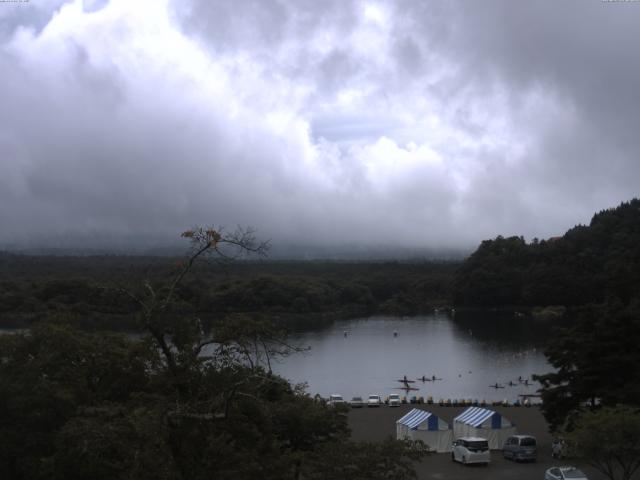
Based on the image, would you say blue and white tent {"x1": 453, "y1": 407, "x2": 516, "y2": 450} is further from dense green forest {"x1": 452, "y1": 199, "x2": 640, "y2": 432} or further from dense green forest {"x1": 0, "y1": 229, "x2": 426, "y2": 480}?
dense green forest {"x1": 0, "y1": 229, "x2": 426, "y2": 480}

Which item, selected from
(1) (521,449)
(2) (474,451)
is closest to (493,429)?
(1) (521,449)

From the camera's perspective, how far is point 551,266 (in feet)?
293

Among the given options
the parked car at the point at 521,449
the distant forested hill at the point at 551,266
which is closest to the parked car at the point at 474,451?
the parked car at the point at 521,449

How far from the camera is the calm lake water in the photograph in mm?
44875

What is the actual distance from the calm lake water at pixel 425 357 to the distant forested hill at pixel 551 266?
27.6 feet

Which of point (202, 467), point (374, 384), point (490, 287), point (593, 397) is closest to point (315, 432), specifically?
point (202, 467)

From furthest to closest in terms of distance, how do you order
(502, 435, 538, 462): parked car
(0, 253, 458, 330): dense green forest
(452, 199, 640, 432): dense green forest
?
(452, 199, 640, 432): dense green forest
(0, 253, 458, 330): dense green forest
(502, 435, 538, 462): parked car

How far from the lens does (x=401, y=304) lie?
9388 cm

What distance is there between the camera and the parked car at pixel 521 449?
21312 millimetres

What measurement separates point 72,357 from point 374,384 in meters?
34.1

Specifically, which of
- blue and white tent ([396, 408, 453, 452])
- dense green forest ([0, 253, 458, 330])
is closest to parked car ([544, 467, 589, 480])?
blue and white tent ([396, 408, 453, 452])

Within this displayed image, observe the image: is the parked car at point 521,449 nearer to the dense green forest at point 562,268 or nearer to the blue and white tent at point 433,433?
the blue and white tent at point 433,433

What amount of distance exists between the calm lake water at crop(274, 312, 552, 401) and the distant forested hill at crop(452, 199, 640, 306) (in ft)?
27.6

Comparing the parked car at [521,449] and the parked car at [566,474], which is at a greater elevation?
the parked car at [566,474]
